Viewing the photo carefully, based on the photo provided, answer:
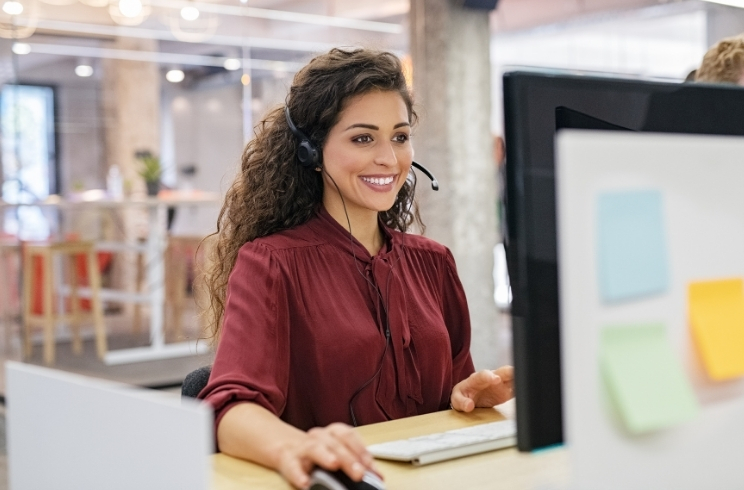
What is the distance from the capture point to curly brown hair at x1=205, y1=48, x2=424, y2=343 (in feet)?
5.50

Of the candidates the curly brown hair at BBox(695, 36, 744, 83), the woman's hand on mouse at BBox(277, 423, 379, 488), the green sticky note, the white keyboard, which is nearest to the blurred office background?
the curly brown hair at BBox(695, 36, 744, 83)

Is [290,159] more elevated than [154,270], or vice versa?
[290,159]

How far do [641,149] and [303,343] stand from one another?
2.98ft

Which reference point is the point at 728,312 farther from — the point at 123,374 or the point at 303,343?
the point at 123,374

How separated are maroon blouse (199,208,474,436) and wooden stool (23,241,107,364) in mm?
4391

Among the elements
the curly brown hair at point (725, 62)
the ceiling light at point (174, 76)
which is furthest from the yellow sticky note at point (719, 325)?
the ceiling light at point (174, 76)

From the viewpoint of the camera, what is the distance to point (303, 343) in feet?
5.13

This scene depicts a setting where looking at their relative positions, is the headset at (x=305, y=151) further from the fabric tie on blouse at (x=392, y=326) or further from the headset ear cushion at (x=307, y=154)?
the fabric tie on blouse at (x=392, y=326)

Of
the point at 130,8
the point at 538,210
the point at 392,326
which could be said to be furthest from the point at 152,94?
the point at 538,210

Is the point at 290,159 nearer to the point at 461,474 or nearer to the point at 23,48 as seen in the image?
the point at 461,474

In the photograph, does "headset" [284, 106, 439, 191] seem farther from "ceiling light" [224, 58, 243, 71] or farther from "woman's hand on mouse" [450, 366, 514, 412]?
"ceiling light" [224, 58, 243, 71]

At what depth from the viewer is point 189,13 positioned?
20.1 feet

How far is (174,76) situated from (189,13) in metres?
0.50

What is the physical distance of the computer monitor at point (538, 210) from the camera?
842mm
